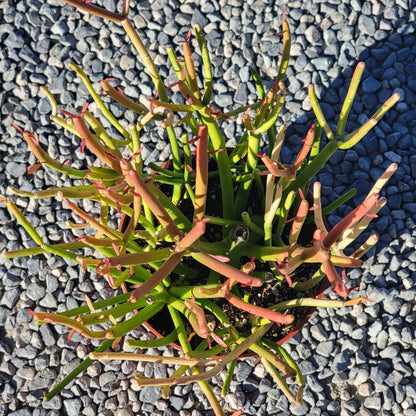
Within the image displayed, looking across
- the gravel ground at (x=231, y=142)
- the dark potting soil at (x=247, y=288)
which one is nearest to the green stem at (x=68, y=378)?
the dark potting soil at (x=247, y=288)

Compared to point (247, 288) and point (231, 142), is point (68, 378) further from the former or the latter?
point (231, 142)

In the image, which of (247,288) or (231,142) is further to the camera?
(231,142)

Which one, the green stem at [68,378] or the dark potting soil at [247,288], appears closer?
the green stem at [68,378]

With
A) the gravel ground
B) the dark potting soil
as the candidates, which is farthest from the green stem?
the gravel ground

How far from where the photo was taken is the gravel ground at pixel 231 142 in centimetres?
139

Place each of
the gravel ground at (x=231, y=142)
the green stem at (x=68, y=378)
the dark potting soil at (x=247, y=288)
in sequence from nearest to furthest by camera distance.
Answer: the green stem at (x=68, y=378)
the dark potting soil at (x=247, y=288)
the gravel ground at (x=231, y=142)

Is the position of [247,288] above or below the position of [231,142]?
below

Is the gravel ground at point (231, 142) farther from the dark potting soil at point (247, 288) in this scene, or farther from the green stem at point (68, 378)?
the green stem at point (68, 378)

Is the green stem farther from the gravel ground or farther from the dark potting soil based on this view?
the gravel ground

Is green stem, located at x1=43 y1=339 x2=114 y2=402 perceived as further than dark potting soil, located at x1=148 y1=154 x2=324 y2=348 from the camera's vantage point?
No

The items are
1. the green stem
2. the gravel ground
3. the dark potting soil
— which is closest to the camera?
the green stem

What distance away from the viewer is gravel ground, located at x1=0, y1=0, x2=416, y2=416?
4.58ft

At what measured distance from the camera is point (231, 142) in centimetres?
158

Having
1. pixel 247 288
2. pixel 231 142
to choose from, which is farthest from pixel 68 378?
pixel 231 142
